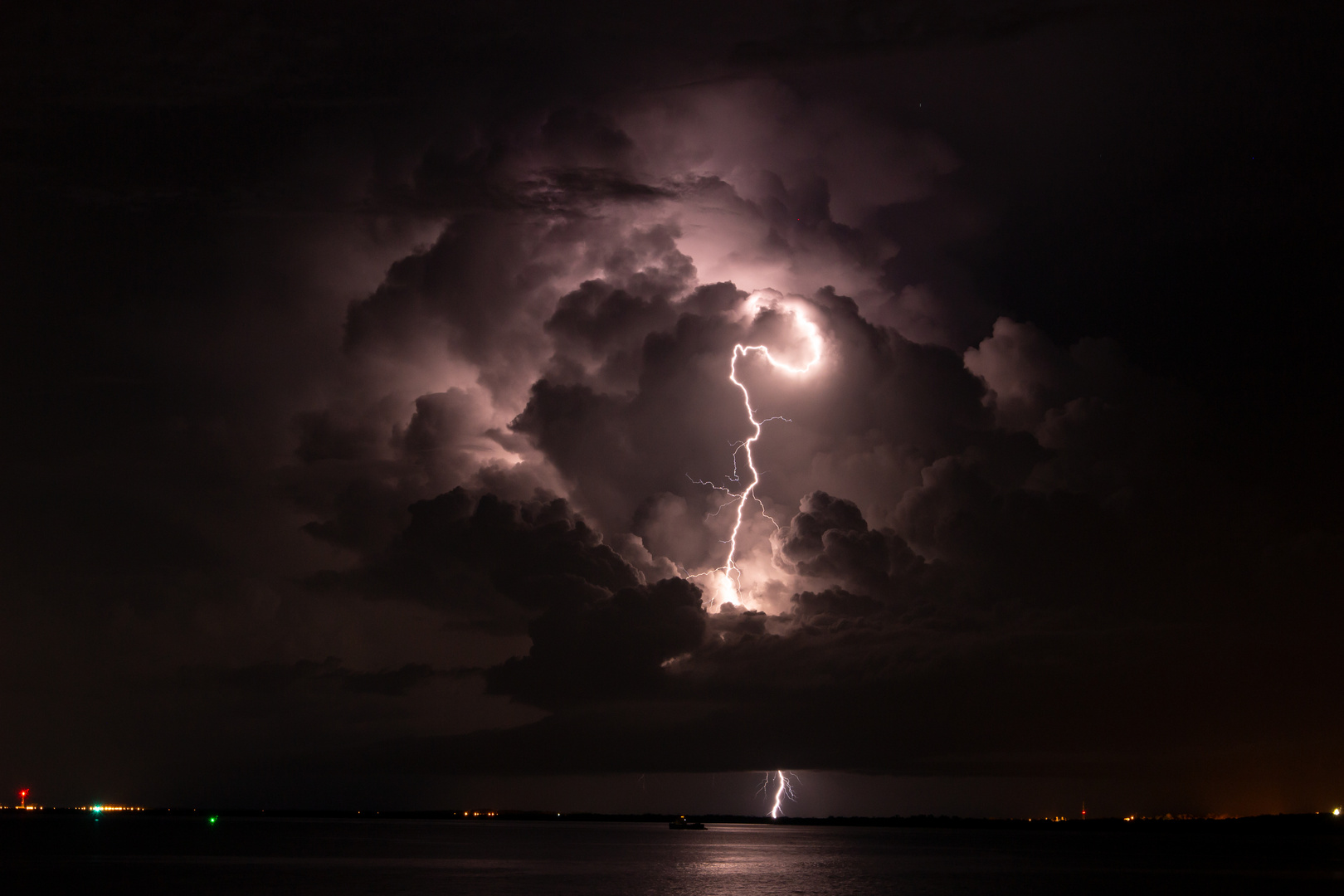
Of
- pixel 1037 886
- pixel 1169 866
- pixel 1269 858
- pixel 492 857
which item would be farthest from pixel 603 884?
pixel 1269 858

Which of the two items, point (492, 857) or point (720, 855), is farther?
point (720, 855)

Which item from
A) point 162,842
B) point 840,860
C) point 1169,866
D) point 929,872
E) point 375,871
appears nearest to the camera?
point 375,871

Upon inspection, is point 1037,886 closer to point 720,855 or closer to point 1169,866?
point 1169,866

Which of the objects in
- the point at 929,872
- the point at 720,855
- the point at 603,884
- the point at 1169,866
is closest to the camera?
the point at 603,884

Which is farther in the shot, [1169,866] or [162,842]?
[162,842]

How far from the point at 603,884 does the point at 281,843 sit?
106 m

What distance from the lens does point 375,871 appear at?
105125mm

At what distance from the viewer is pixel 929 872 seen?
114875 mm

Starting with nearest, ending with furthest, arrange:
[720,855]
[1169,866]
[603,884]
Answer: [603,884]
[1169,866]
[720,855]

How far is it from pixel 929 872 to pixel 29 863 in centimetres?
8730

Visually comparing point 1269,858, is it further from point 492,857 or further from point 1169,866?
point 492,857

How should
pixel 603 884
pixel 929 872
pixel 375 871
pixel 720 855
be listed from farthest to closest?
pixel 720 855
pixel 929 872
pixel 375 871
pixel 603 884

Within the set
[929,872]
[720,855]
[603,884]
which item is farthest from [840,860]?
[603,884]

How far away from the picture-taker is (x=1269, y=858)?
153 metres
